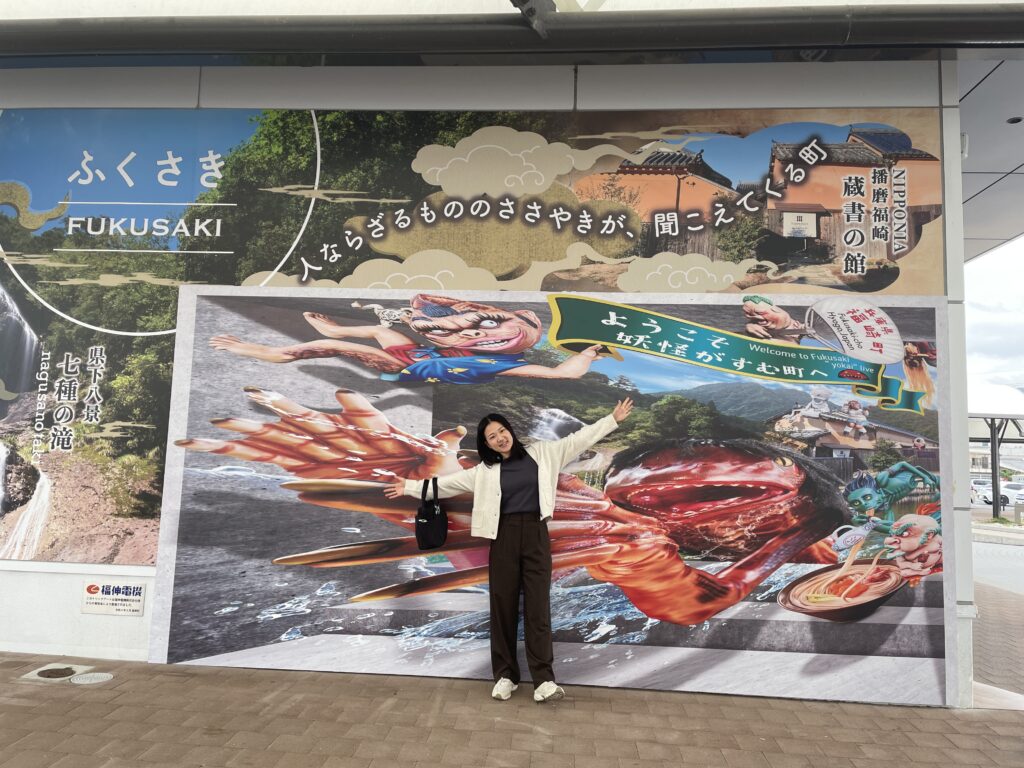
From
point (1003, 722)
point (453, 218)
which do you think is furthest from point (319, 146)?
point (1003, 722)

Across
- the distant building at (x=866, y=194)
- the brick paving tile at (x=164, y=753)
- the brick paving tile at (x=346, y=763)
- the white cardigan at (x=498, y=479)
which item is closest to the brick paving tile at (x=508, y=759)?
the brick paving tile at (x=346, y=763)

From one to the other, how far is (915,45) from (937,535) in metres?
3.13

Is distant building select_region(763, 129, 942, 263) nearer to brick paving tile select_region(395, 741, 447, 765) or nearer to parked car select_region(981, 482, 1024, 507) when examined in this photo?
brick paving tile select_region(395, 741, 447, 765)

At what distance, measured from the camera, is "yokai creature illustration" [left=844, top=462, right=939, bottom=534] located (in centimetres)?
420

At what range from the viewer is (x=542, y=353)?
4.45 meters

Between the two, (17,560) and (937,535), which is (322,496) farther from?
(937,535)

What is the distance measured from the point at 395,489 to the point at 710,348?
2.38 meters

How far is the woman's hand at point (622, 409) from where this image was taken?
171 inches

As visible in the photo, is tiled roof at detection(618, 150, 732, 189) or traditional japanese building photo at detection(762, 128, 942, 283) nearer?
traditional japanese building photo at detection(762, 128, 942, 283)

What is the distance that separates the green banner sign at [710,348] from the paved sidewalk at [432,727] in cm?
197

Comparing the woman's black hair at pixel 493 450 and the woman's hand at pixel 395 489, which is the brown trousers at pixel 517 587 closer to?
the woman's black hair at pixel 493 450

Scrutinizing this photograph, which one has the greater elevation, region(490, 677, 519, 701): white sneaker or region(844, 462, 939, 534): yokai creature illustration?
region(844, 462, 939, 534): yokai creature illustration

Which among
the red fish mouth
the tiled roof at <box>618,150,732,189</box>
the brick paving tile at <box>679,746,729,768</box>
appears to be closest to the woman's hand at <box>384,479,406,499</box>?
the red fish mouth

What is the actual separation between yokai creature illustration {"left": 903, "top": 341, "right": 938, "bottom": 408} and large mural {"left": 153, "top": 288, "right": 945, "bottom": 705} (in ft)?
0.07
